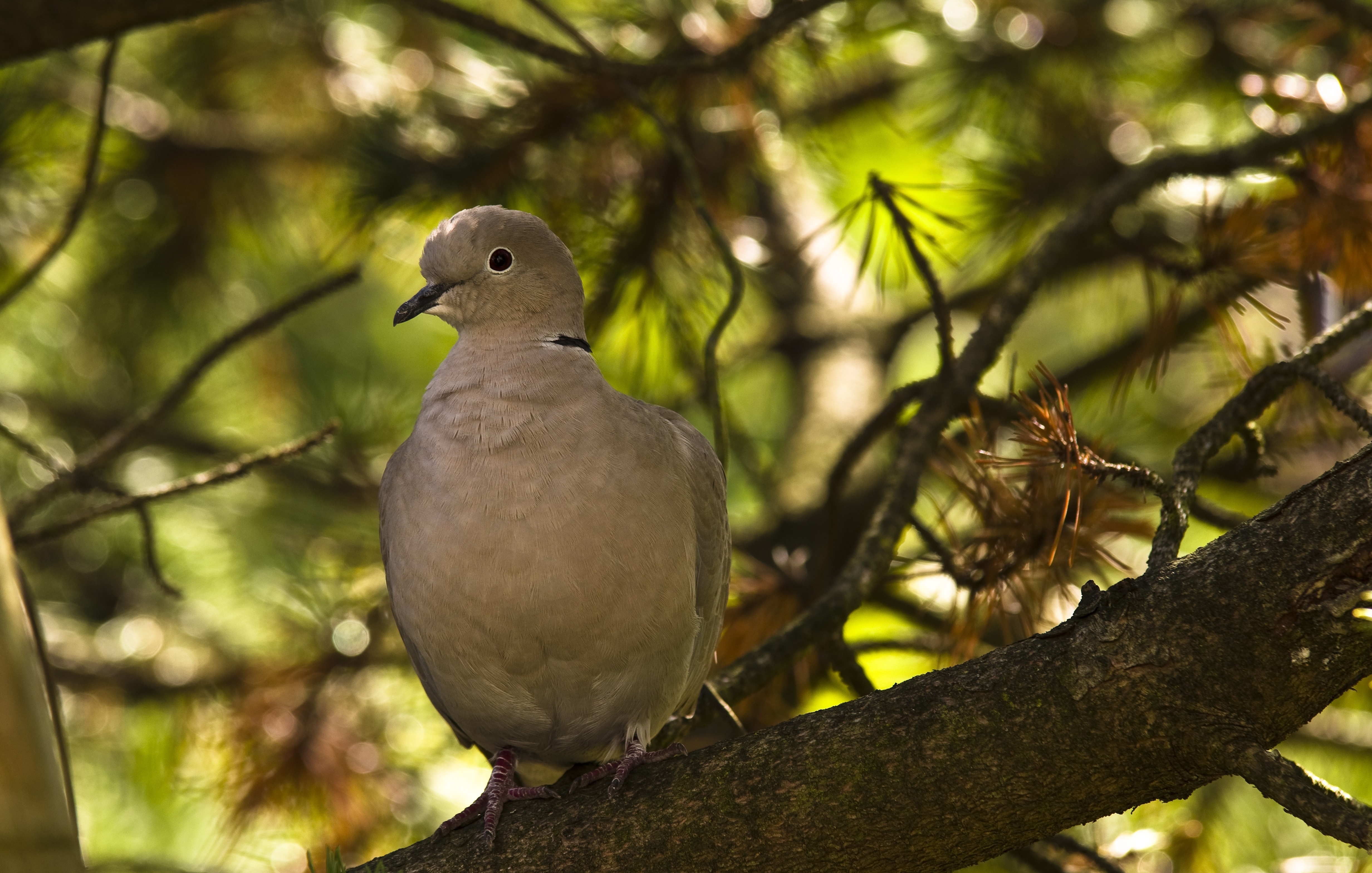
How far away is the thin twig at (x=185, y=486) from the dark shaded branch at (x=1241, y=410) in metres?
1.43

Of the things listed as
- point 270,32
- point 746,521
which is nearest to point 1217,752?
point 746,521

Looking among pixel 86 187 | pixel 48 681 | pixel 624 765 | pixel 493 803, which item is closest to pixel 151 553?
pixel 48 681

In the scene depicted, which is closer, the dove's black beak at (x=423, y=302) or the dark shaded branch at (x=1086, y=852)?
the dark shaded branch at (x=1086, y=852)

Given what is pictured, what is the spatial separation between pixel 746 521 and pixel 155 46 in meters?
3.30

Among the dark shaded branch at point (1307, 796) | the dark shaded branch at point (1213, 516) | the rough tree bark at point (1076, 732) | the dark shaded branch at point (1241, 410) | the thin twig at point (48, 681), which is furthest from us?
the dark shaded branch at point (1213, 516)

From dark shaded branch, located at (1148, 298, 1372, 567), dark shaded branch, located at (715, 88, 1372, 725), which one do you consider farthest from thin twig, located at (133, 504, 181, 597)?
dark shaded branch, located at (1148, 298, 1372, 567)

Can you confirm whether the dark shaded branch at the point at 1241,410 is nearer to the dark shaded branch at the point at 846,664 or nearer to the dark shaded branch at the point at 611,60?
the dark shaded branch at the point at 846,664

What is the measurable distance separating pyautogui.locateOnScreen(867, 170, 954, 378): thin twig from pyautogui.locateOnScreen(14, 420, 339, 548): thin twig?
1.14 m

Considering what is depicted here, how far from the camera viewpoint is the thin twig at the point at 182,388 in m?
2.40

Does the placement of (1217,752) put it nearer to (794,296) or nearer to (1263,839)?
(1263,839)

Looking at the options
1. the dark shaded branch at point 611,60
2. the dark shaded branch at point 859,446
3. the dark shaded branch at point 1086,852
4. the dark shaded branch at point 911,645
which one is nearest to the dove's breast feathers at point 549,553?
the dark shaded branch at point 911,645

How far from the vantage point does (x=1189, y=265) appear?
2691 mm

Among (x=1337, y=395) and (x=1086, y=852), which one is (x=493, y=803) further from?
(x=1337, y=395)

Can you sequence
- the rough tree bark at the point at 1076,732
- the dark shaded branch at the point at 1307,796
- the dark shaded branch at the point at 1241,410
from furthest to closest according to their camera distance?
the dark shaded branch at the point at 1241,410 < the rough tree bark at the point at 1076,732 < the dark shaded branch at the point at 1307,796
